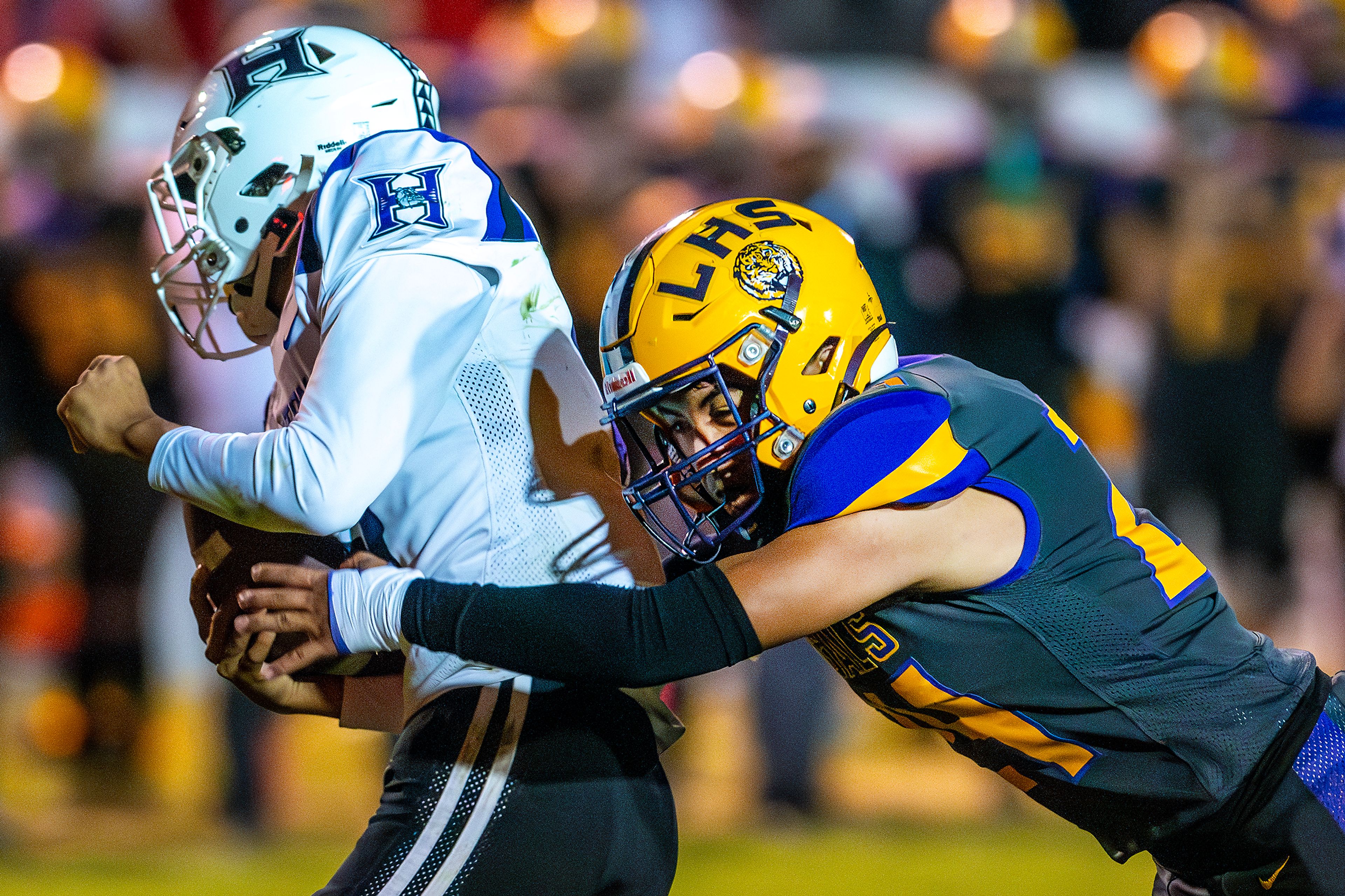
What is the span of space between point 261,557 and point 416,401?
0.49 m

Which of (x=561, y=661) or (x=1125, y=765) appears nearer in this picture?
(x=561, y=661)

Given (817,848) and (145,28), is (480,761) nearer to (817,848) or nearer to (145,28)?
(817,848)

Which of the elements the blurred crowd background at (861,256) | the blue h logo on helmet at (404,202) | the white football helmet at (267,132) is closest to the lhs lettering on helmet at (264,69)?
the white football helmet at (267,132)

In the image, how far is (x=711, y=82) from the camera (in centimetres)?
680

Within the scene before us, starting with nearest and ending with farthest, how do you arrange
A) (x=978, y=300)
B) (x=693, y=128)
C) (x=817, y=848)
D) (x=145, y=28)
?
1. (x=817, y=848)
2. (x=978, y=300)
3. (x=693, y=128)
4. (x=145, y=28)

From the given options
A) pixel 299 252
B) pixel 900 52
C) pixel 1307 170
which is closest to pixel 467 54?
pixel 900 52

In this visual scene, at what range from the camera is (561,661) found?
2.13m

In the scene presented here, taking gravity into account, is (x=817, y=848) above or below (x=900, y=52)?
below

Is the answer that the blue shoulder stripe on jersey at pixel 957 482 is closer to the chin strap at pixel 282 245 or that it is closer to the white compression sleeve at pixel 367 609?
the white compression sleeve at pixel 367 609

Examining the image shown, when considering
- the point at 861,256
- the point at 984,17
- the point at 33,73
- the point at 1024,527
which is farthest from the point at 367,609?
the point at 984,17

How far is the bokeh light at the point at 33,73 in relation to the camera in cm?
636

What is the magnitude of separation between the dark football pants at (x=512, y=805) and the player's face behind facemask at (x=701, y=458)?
315 millimetres

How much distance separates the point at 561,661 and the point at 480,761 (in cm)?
23

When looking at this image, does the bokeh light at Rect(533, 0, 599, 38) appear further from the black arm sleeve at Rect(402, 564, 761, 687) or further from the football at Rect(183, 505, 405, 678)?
the black arm sleeve at Rect(402, 564, 761, 687)
